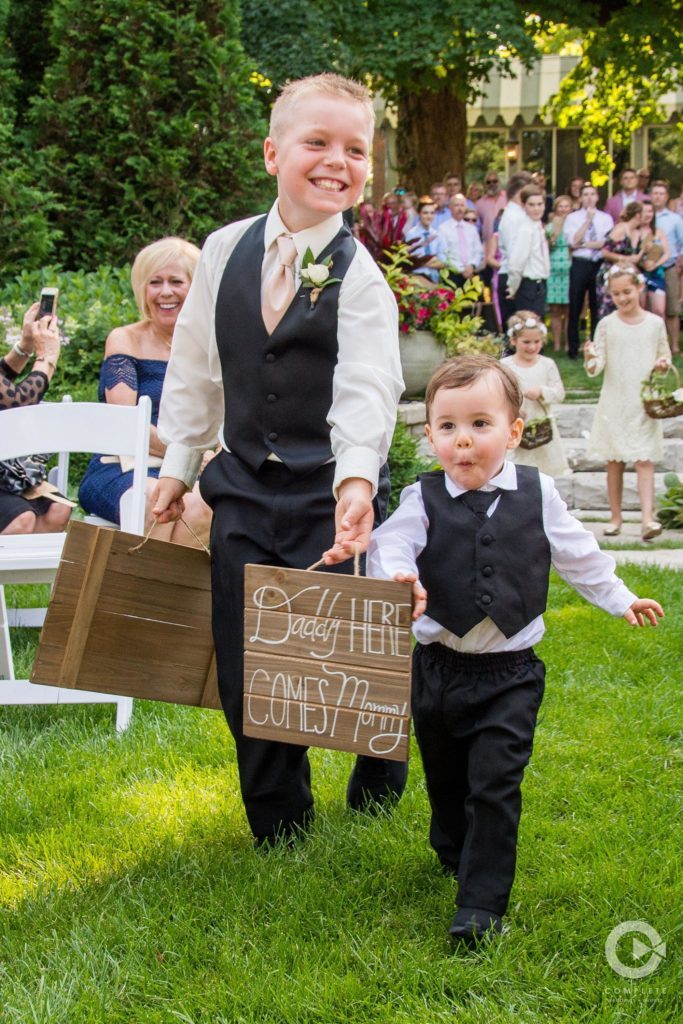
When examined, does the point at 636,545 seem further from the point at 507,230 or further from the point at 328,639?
the point at 507,230

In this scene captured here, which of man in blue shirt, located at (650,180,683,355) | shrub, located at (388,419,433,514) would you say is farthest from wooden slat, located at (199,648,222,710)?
man in blue shirt, located at (650,180,683,355)

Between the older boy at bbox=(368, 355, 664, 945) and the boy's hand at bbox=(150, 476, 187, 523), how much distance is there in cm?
68

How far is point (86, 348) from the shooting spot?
26.8ft

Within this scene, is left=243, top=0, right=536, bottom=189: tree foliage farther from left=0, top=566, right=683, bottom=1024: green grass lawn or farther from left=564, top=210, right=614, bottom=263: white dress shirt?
left=0, top=566, right=683, bottom=1024: green grass lawn

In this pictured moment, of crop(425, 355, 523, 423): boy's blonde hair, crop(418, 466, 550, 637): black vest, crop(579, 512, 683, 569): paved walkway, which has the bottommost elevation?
crop(579, 512, 683, 569): paved walkway

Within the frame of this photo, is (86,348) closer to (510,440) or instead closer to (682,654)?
(682,654)

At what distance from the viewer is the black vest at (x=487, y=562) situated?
2742mm

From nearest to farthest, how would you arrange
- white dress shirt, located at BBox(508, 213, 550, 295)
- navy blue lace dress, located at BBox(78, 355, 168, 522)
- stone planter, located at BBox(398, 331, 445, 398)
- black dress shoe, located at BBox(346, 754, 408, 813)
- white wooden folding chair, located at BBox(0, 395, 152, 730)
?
black dress shoe, located at BBox(346, 754, 408, 813)
white wooden folding chair, located at BBox(0, 395, 152, 730)
navy blue lace dress, located at BBox(78, 355, 168, 522)
stone planter, located at BBox(398, 331, 445, 398)
white dress shirt, located at BBox(508, 213, 550, 295)

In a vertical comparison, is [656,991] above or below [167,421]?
below

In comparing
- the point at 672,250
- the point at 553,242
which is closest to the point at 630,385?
the point at 672,250

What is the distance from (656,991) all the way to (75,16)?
9.30 m

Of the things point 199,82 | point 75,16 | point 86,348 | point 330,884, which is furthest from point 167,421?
point 75,16

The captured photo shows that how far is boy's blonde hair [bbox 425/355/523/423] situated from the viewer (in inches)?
109

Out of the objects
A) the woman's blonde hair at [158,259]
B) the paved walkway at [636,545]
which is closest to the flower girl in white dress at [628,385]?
the paved walkway at [636,545]
